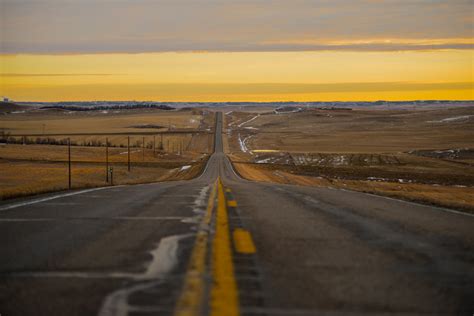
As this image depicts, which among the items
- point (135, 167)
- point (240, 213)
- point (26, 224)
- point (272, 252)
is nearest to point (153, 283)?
point (272, 252)

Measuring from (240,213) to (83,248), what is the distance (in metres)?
4.37

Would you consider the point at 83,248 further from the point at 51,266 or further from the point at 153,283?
the point at 153,283

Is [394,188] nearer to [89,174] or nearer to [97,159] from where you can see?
[89,174]

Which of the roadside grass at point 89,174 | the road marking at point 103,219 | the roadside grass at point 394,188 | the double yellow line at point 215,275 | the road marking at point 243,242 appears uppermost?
Result: the double yellow line at point 215,275

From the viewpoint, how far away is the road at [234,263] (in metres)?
4.90

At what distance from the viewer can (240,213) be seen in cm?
1112

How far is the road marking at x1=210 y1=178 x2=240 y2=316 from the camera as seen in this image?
4680mm

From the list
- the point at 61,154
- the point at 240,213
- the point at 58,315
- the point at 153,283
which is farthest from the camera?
the point at 61,154

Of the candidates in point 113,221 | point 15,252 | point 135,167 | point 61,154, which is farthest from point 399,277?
point 61,154

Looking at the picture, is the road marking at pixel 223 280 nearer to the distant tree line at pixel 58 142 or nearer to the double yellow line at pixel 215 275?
the double yellow line at pixel 215 275

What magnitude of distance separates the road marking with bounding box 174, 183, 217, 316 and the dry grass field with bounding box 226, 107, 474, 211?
7731 mm

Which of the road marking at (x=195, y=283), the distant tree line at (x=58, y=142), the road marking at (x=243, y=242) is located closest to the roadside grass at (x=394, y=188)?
the road marking at (x=243, y=242)

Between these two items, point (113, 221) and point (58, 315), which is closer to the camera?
point (58, 315)

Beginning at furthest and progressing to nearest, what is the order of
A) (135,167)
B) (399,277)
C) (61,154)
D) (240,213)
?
(61,154) → (135,167) → (240,213) → (399,277)
